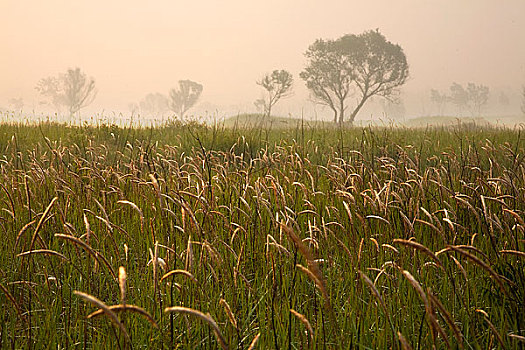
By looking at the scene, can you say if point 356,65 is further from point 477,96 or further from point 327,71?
point 477,96

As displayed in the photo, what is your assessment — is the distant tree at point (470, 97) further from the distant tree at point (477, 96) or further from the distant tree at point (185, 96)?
the distant tree at point (185, 96)

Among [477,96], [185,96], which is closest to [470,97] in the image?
[477,96]

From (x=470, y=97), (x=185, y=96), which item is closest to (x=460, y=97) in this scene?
(x=470, y=97)

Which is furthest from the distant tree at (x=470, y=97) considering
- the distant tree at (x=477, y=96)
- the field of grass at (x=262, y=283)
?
the field of grass at (x=262, y=283)

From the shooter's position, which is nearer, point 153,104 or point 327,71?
point 327,71

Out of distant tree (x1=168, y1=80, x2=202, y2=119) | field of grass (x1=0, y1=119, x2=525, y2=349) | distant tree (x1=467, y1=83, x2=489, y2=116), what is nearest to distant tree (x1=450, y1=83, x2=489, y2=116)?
distant tree (x1=467, y1=83, x2=489, y2=116)

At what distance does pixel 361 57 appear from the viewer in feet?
171

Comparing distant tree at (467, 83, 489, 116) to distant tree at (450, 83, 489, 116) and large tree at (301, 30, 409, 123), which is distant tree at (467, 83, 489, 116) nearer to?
distant tree at (450, 83, 489, 116)

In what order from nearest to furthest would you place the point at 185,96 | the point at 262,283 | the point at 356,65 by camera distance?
the point at 262,283 < the point at 356,65 < the point at 185,96

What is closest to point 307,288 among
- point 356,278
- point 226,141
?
point 356,278

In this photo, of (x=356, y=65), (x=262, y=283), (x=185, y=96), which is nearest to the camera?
(x=262, y=283)

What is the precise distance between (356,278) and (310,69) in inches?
2062

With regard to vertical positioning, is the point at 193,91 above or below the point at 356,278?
above

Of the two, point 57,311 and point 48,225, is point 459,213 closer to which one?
point 57,311
